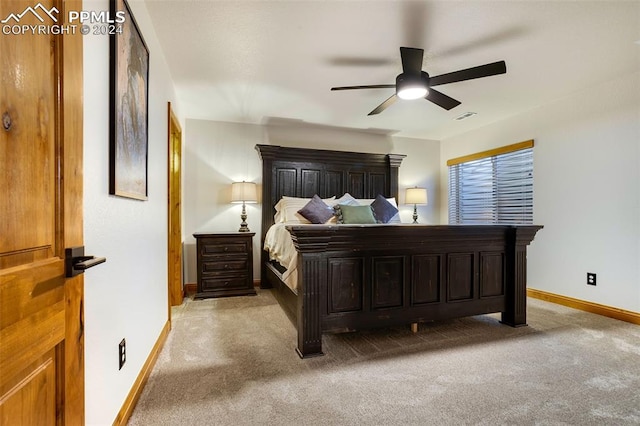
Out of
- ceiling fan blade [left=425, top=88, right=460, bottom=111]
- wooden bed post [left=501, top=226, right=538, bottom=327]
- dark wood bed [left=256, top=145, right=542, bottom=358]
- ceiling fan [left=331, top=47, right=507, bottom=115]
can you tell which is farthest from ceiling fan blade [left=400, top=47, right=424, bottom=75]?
wooden bed post [left=501, top=226, right=538, bottom=327]

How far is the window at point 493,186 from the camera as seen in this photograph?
12.5 ft

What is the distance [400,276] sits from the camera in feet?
7.79

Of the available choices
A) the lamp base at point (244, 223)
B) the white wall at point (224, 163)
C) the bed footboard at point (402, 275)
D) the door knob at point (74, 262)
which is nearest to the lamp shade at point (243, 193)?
the lamp base at point (244, 223)

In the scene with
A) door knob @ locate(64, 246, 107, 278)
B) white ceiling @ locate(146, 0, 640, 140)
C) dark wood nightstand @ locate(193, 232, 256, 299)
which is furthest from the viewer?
dark wood nightstand @ locate(193, 232, 256, 299)

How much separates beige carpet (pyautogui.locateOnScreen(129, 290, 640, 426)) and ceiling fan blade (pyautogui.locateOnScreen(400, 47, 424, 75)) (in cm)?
210

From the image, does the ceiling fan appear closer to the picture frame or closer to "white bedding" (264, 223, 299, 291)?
"white bedding" (264, 223, 299, 291)

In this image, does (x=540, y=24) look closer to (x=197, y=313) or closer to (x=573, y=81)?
(x=573, y=81)

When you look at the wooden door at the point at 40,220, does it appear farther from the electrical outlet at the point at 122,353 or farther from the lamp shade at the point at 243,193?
the lamp shade at the point at 243,193

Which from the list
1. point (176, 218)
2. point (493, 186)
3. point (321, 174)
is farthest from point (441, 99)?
point (176, 218)

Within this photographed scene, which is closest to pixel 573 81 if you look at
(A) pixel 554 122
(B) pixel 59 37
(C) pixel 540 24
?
(A) pixel 554 122

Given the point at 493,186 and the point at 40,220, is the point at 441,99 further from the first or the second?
the point at 40,220

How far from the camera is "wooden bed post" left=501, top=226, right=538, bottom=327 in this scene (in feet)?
8.67

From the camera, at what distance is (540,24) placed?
2082 millimetres

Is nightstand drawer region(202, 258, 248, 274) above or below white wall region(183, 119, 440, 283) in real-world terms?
below
